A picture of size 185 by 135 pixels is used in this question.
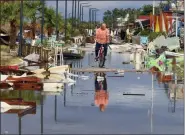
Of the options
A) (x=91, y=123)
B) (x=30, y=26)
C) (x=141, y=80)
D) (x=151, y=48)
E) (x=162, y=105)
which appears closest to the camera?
(x=91, y=123)

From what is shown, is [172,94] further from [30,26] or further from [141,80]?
[30,26]

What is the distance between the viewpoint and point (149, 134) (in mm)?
9828

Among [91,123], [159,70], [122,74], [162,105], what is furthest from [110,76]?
[91,123]

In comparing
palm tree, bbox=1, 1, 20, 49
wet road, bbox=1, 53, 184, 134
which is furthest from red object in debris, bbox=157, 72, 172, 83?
palm tree, bbox=1, 1, 20, 49

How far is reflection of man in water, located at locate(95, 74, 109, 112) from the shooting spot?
13.8 meters

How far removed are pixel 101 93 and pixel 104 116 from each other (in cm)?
423

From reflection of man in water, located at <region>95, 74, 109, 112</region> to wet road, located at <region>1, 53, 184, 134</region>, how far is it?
109mm

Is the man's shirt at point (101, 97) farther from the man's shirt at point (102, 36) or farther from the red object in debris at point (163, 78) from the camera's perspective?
the man's shirt at point (102, 36)

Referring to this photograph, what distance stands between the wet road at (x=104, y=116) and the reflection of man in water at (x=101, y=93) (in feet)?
0.36

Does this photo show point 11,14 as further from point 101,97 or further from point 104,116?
point 104,116

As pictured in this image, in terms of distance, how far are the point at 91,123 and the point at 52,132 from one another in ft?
4.39

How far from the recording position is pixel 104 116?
1191 centimetres

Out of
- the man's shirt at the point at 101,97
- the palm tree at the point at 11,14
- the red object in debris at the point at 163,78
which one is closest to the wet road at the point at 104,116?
the man's shirt at the point at 101,97

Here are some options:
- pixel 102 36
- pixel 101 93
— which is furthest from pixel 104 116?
pixel 102 36
